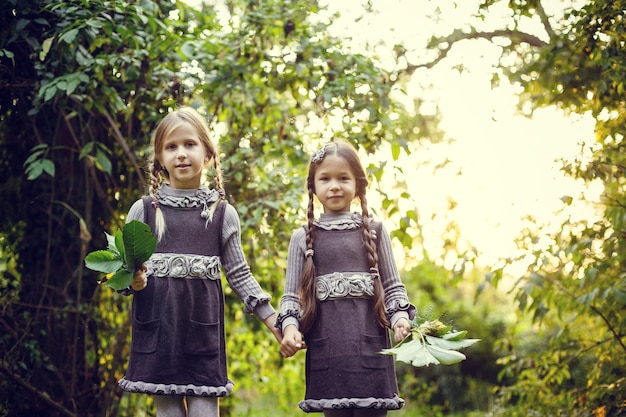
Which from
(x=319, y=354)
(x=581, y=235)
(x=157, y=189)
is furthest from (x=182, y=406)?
(x=581, y=235)

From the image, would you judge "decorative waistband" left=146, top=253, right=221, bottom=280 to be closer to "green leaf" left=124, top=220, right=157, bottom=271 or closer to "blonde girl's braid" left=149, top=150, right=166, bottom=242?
"blonde girl's braid" left=149, top=150, right=166, bottom=242

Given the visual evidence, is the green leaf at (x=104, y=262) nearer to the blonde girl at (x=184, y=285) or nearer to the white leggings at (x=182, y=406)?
the blonde girl at (x=184, y=285)

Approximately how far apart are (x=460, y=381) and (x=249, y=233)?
510 centimetres

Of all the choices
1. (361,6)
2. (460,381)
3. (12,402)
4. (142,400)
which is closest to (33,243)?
(12,402)

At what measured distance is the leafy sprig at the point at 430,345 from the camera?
8.46 feet

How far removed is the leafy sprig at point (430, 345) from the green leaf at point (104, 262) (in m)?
1.06

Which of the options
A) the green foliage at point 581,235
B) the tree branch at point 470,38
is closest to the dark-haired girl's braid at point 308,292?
the green foliage at point 581,235

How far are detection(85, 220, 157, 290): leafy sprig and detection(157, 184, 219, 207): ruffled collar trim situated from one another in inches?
13.8

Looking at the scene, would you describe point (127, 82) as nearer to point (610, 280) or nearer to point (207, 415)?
point (207, 415)

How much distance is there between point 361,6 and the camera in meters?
4.75

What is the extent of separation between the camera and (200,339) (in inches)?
114

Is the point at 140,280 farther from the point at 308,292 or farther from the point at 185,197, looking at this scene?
the point at 308,292

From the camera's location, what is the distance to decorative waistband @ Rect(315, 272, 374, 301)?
9.82ft

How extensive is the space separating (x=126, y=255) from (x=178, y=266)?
287 millimetres
